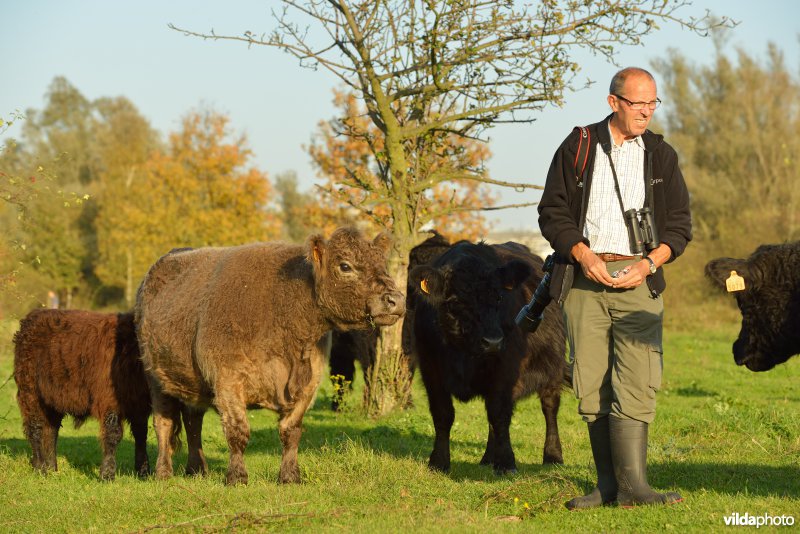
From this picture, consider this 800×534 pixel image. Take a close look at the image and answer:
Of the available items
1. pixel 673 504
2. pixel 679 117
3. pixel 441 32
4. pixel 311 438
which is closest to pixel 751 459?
pixel 673 504

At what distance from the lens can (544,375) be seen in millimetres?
9820

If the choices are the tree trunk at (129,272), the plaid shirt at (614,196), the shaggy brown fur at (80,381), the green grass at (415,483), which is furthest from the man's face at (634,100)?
the tree trunk at (129,272)

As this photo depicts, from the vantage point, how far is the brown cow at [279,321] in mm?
7898

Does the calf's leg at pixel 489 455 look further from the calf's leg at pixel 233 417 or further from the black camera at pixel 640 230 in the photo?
the black camera at pixel 640 230

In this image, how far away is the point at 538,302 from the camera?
684cm

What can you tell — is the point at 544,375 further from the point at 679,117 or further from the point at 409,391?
the point at 679,117

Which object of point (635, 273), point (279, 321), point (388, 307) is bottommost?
point (279, 321)

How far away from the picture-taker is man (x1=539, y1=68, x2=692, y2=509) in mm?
5793

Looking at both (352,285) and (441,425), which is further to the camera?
(441,425)

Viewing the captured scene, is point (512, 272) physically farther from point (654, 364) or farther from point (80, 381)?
point (80, 381)

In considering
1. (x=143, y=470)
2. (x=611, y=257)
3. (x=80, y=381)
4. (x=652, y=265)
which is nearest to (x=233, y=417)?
(x=143, y=470)

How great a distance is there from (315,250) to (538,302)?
208 cm

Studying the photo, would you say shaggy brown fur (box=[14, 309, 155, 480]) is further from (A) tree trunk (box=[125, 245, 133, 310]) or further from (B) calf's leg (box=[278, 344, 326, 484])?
(A) tree trunk (box=[125, 245, 133, 310])

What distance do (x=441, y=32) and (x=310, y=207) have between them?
2348cm
